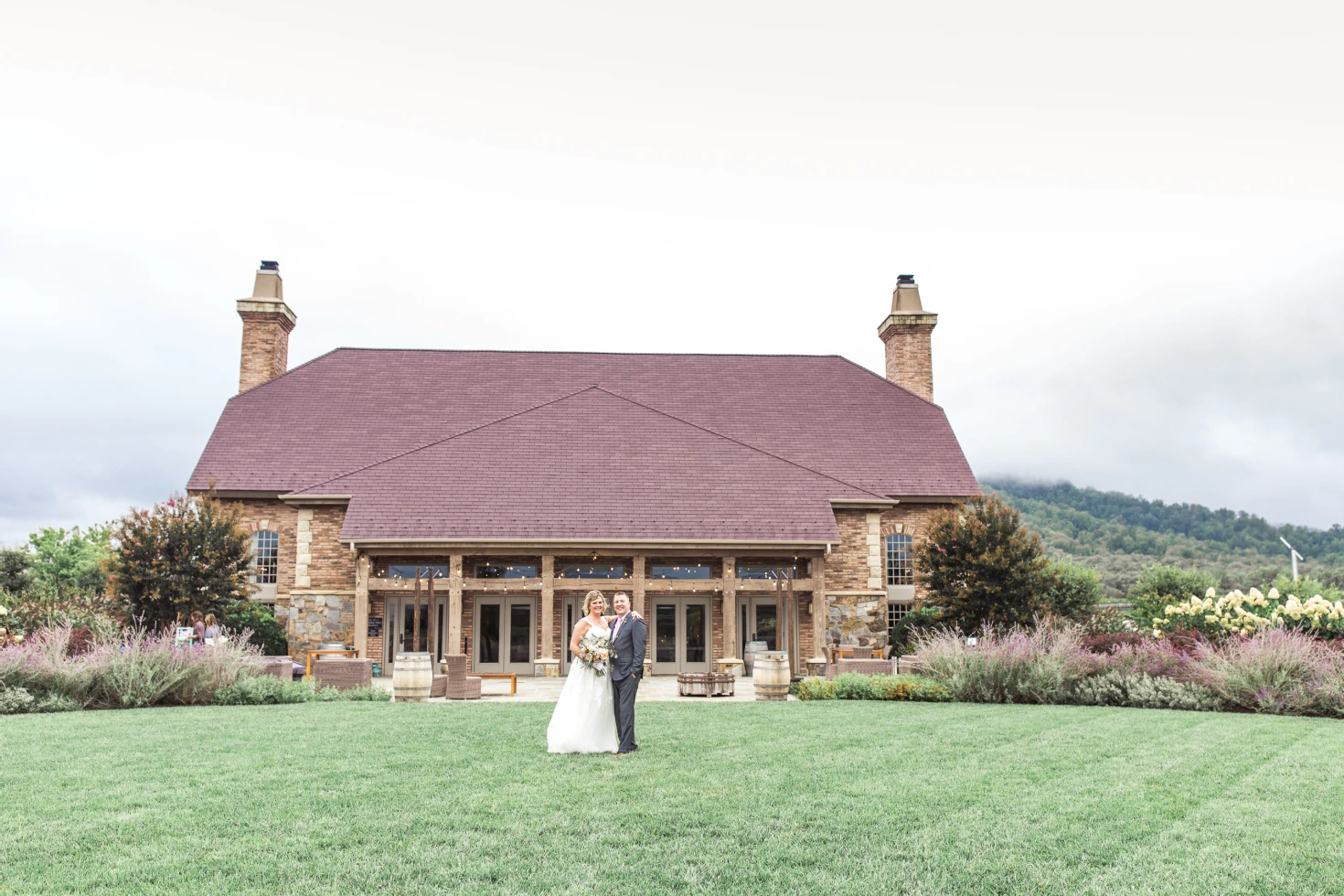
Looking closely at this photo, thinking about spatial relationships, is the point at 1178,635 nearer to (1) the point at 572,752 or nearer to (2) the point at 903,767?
(2) the point at 903,767

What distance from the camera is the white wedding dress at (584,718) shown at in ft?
32.4

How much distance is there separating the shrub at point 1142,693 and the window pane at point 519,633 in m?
13.8

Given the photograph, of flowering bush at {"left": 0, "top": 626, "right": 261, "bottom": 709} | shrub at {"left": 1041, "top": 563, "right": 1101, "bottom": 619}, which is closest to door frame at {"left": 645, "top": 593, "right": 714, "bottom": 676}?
shrub at {"left": 1041, "top": 563, "right": 1101, "bottom": 619}

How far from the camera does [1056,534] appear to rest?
84688 millimetres

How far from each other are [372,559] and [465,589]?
2428 millimetres

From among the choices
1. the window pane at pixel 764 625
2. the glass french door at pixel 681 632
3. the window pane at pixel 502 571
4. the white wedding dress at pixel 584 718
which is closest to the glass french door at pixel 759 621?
the window pane at pixel 764 625

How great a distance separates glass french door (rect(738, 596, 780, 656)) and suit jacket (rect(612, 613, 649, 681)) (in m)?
15.7

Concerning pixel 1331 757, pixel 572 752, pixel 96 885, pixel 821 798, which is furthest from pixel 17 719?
pixel 1331 757

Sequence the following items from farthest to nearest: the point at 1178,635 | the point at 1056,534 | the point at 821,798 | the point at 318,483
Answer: the point at 1056,534 → the point at 318,483 → the point at 1178,635 → the point at 821,798

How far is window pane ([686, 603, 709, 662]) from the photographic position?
2523 centimetres

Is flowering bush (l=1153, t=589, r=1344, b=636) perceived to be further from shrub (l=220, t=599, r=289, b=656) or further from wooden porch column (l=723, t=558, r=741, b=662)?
shrub (l=220, t=599, r=289, b=656)

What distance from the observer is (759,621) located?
1020 inches

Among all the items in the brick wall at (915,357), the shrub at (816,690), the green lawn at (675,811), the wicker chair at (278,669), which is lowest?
the green lawn at (675,811)

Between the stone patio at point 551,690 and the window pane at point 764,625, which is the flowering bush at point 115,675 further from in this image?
the window pane at point 764,625
